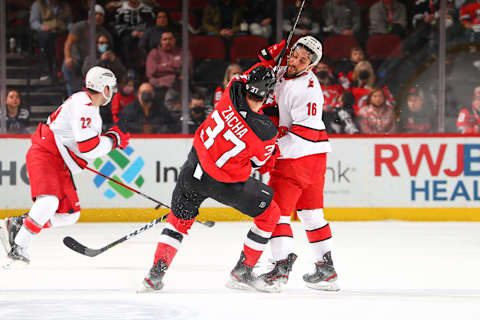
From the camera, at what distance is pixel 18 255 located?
4.24m

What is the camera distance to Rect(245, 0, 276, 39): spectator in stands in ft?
23.9

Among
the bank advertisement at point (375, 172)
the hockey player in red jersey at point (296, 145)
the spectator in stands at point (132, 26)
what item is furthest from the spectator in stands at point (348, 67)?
the hockey player in red jersey at point (296, 145)

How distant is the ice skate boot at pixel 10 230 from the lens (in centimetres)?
453

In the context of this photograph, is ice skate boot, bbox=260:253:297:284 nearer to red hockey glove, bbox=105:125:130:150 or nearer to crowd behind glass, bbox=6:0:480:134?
red hockey glove, bbox=105:125:130:150

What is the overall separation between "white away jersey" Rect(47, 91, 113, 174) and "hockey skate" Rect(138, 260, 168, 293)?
0.97 m

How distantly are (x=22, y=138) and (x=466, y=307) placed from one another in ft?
14.1

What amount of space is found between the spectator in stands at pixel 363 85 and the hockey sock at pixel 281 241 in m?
3.39

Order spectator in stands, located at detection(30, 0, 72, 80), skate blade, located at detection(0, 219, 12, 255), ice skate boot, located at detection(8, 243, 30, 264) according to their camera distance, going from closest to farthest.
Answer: ice skate boot, located at detection(8, 243, 30, 264) < skate blade, located at detection(0, 219, 12, 255) < spectator in stands, located at detection(30, 0, 72, 80)

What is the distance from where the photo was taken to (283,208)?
Result: 12.4ft

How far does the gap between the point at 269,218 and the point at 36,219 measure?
139 cm

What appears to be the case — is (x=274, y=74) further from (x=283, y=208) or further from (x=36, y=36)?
(x=36, y=36)

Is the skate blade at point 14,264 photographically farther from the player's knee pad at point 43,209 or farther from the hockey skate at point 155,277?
the hockey skate at point 155,277

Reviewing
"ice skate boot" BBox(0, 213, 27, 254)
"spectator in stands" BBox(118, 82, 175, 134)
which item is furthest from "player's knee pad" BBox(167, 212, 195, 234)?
"spectator in stands" BBox(118, 82, 175, 134)

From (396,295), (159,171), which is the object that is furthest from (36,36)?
(396,295)
